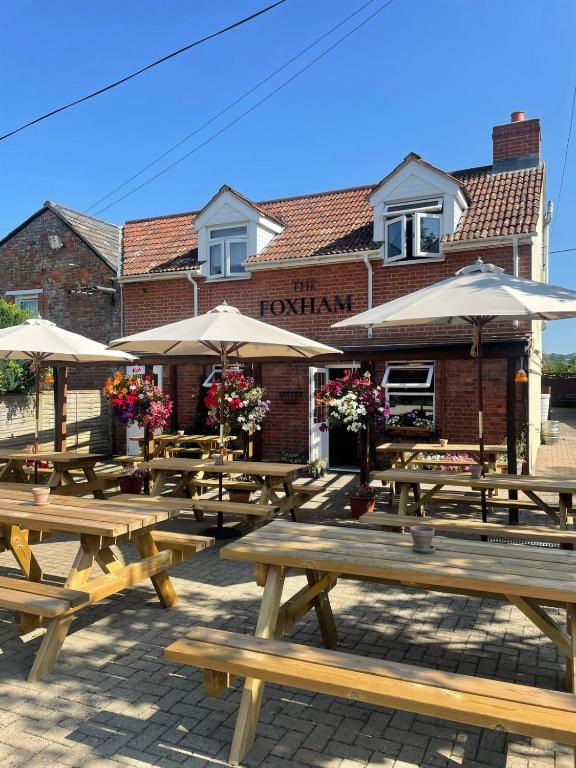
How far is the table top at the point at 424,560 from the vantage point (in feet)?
8.58

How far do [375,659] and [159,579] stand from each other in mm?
2193

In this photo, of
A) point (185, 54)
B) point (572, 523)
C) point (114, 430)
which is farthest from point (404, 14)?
point (114, 430)

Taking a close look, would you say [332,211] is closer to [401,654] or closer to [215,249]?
[215,249]

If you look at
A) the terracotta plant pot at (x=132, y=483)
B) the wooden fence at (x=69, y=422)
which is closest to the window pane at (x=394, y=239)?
the terracotta plant pot at (x=132, y=483)

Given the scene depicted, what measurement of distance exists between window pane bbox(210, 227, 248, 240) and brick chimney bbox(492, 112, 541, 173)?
5.72 metres

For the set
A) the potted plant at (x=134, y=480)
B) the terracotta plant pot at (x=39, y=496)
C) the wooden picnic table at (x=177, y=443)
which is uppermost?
the terracotta plant pot at (x=39, y=496)

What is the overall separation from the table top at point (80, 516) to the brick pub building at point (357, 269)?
497cm

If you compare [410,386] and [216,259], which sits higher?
[216,259]

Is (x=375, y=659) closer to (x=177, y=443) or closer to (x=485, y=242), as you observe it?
Result: (x=485, y=242)

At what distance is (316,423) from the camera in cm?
1122

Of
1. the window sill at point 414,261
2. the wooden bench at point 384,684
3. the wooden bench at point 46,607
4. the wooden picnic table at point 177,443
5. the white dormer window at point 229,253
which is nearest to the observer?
the wooden bench at point 384,684

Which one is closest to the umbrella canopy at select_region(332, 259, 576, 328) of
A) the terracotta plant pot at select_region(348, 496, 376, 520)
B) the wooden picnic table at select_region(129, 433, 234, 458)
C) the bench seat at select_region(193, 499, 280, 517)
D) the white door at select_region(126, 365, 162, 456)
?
the bench seat at select_region(193, 499, 280, 517)

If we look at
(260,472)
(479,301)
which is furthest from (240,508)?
(479,301)

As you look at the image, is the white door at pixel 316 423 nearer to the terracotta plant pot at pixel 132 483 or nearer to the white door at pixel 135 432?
the white door at pixel 135 432
